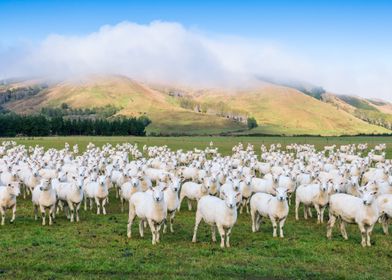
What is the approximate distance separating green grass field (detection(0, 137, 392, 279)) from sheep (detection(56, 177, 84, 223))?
4.73 feet

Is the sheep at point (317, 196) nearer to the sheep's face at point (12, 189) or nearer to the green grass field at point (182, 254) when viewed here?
the green grass field at point (182, 254)

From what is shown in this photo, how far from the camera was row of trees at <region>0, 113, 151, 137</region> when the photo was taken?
13862cm

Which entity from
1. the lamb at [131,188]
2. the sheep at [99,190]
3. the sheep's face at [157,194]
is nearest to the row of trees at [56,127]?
the sheep at [99,190]

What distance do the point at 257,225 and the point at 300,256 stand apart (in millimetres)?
Answer: 4644

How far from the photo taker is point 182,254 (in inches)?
622

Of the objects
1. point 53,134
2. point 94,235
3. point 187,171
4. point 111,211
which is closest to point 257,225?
point 94,235

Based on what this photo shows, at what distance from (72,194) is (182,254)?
27.3 feet

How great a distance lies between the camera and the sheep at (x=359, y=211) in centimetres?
1747

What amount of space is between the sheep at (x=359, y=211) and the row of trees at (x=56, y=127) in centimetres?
12989

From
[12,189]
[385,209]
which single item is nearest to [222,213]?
[385,209]

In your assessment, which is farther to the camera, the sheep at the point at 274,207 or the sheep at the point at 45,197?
the sheep at the point at 45,197

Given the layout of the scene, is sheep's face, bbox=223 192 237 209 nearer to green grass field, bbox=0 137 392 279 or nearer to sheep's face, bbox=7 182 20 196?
green grass field, bbox=0 137 392 279

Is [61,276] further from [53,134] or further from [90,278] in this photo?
[53,134]

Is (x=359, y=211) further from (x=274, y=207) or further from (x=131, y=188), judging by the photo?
(x=131, y=188)
